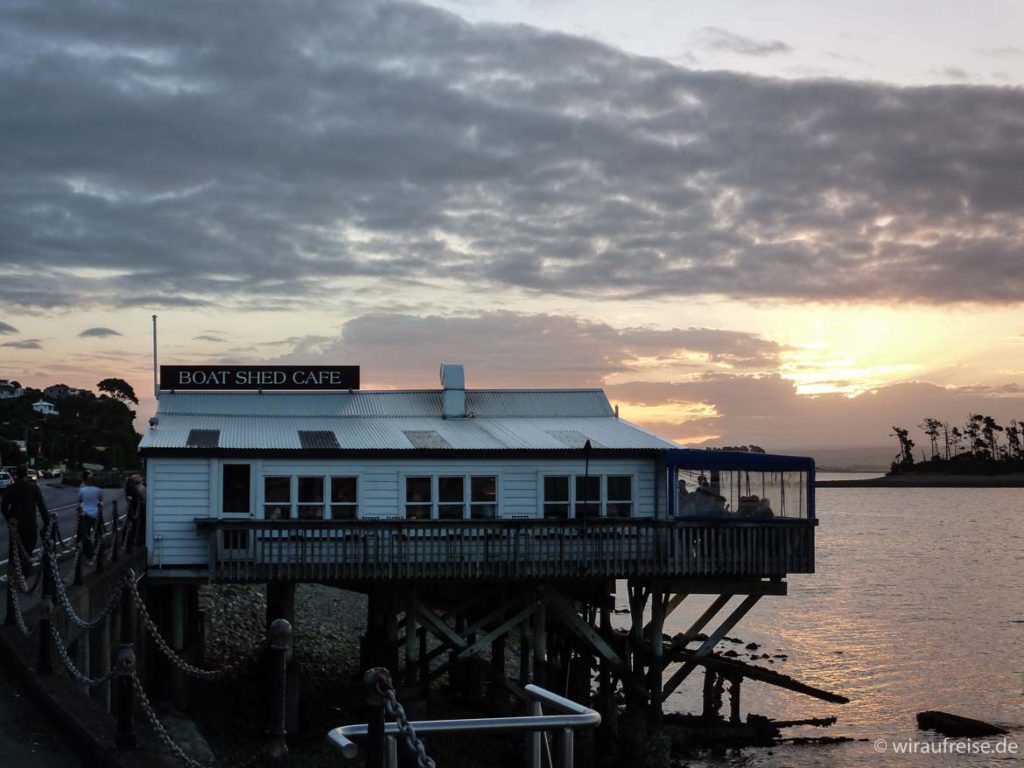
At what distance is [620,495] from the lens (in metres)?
31.2

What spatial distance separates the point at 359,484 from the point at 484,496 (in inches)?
127

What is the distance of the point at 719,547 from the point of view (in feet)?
98.3

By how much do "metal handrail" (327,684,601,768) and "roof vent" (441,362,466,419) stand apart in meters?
26.5

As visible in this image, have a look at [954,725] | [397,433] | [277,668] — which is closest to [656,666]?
[397,433]

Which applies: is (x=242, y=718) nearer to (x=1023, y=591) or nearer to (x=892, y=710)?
(x=892, y=710)

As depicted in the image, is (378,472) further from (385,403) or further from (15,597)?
(15,597)

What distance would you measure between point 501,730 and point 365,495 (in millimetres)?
21982

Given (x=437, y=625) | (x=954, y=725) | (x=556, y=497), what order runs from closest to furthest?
(x=437, y=625) → (x=556, y=497) → (x=954, y=725)

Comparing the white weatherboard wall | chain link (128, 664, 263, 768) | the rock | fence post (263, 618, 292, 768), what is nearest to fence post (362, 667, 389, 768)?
fence post (263, 618, 292, 768)

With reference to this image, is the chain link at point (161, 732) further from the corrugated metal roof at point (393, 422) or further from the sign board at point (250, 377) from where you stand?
the sign board at point (250, 377)

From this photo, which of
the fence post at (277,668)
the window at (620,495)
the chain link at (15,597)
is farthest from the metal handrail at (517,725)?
the window at (620,495)

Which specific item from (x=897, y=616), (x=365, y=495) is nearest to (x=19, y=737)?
(x=365, y=495)

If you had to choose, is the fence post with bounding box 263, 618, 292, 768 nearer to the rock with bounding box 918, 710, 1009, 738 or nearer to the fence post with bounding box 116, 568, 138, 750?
the fence post with bounding box 116, 568, 138, 750

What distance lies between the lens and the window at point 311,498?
29625mm
